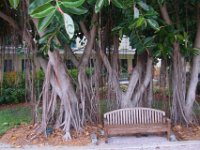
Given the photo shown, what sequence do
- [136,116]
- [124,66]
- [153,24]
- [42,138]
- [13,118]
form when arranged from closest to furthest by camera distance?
[153,24] → [42,138] → [136,116] → [13,118] → [124,66]

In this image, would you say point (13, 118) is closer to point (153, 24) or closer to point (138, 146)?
point (138, 146)

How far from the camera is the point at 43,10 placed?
3020 millimetres

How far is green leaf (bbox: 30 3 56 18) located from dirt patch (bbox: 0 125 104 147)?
4.23 meters

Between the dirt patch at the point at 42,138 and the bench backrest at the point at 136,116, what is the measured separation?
532mm

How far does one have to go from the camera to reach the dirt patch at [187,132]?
7.16 m

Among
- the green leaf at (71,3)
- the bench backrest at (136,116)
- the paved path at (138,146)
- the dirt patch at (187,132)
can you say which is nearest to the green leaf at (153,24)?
the green leaf at (71,3)

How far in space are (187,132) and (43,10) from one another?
541 cm

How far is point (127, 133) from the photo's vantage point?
7.04 metres

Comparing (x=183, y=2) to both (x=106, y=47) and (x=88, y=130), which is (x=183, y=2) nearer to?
(x=106, y=47)

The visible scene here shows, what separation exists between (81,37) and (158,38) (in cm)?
308

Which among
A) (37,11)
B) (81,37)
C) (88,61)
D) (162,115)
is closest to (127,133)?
(162,115)

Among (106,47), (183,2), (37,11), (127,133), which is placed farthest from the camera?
(106,47)

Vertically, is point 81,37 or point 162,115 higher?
point 81,37

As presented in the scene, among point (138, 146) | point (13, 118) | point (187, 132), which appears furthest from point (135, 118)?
point (13, 118)
